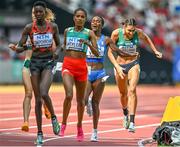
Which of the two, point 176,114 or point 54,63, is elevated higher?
point 54,63

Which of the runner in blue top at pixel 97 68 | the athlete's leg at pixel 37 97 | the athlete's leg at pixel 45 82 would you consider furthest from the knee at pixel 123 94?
the athlete's leg at pixel 37 97

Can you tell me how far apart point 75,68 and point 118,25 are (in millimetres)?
25561

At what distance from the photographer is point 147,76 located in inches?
1537

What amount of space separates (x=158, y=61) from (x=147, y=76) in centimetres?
95

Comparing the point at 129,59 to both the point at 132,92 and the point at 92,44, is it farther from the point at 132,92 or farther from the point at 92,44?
the point at 92,44

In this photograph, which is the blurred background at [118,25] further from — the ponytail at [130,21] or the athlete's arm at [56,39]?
the athlete's arm at [56,39]

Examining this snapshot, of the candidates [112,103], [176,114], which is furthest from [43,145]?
[112,103]

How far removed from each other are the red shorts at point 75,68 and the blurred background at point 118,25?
23372 millimetres

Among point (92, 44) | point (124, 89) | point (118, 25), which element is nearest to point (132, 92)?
point (124, 89)

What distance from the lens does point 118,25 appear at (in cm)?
3853

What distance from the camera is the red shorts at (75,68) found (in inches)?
517

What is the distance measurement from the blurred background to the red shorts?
23.4 m

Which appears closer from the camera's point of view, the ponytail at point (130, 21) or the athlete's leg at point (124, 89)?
the ponytail at point (130, 21)

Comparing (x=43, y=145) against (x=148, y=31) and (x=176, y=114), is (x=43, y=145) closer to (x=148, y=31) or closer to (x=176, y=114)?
(x=176, y=114)
